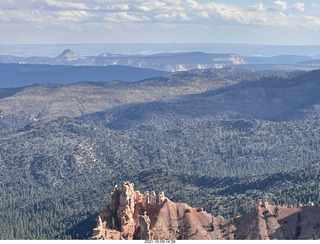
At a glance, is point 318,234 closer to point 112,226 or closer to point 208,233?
point 208,233

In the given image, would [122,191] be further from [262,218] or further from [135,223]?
[262,218]

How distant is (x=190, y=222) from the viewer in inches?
6772

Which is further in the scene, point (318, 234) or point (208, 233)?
point (208, 233)

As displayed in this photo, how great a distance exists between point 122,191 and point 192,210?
19.7m

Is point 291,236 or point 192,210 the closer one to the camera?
point 291,236

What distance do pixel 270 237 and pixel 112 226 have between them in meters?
40.4

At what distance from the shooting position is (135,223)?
17300cm

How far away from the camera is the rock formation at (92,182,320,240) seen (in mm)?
162875

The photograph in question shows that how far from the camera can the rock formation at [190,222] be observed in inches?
6412

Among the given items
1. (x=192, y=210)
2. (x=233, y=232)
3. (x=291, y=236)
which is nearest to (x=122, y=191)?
(x=192, y=210)

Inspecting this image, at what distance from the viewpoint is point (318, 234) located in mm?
158125
